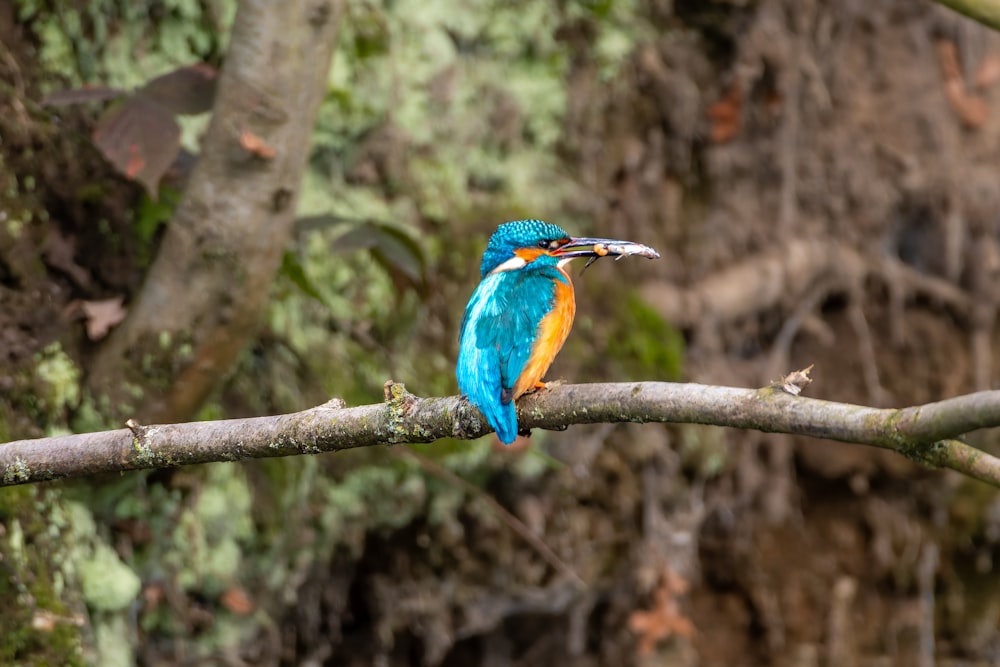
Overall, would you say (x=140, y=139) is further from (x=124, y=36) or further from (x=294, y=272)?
(x=124, y=36)

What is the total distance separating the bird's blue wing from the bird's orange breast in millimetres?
13

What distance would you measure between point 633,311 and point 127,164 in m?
2.16

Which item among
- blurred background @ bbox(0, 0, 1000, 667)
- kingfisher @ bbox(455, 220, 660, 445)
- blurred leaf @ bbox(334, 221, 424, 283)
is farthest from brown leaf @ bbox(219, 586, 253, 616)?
kingfisher @ bbox(455, 220, 660, 445)

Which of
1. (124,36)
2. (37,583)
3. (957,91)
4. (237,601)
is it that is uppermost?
(124,36)

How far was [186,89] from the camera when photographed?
266 cm

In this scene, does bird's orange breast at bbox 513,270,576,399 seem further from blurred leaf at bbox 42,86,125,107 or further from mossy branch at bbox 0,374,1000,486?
blurred leaf at bbox 42,86,125,107

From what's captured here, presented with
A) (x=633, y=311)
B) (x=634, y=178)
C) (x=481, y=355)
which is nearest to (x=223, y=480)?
(x=481, y=355)

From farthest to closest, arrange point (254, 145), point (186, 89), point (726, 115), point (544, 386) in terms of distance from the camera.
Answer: point (726, 115) → point (186, 89) → point (254, 145) → point (544, 386)

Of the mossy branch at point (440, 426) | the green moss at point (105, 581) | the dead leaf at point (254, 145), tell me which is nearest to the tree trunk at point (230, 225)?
the dead leaf at point (254, 145)

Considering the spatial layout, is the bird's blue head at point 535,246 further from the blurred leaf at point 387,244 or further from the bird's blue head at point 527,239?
the blurred leaf at point 387,244

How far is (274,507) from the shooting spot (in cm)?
320

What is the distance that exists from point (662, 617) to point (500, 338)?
2.30 m

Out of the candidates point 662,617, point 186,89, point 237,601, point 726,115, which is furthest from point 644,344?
point 186,89

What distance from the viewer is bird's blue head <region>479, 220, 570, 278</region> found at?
8.39 feet
